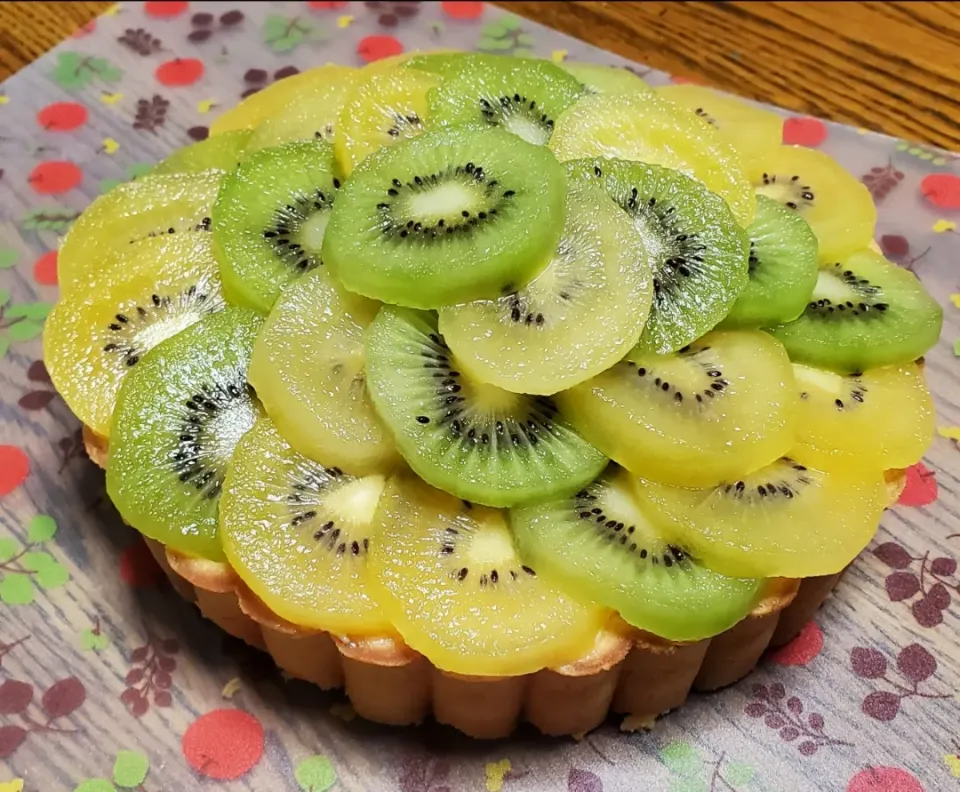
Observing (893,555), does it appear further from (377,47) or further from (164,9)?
(164,9)

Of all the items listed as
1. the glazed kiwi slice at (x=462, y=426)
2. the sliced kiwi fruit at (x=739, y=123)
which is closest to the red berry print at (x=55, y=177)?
the glazed kiwi slice at (x=462, y=426)

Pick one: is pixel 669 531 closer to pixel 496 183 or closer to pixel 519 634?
pixel 519 634

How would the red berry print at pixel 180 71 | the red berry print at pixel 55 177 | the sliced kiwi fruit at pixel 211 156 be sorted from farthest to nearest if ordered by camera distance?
1. the red berry print at pixel 180 71
2. the red berry print at pixel 55 177
3. the sliced kiwi fruit at pixel 211 156

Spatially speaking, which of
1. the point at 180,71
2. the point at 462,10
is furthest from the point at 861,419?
the point at 180,71

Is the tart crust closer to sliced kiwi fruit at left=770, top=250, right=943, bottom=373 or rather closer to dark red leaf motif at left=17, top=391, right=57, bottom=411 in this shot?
sliced kiwi fruit at left=770, top=250, right=943, bottom=373

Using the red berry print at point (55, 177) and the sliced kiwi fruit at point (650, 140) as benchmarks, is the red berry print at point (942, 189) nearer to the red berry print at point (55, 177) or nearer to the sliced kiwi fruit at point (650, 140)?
the sliced kiwi fruit at point (650, 140)

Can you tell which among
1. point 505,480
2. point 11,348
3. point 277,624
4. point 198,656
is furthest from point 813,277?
point 11,348
